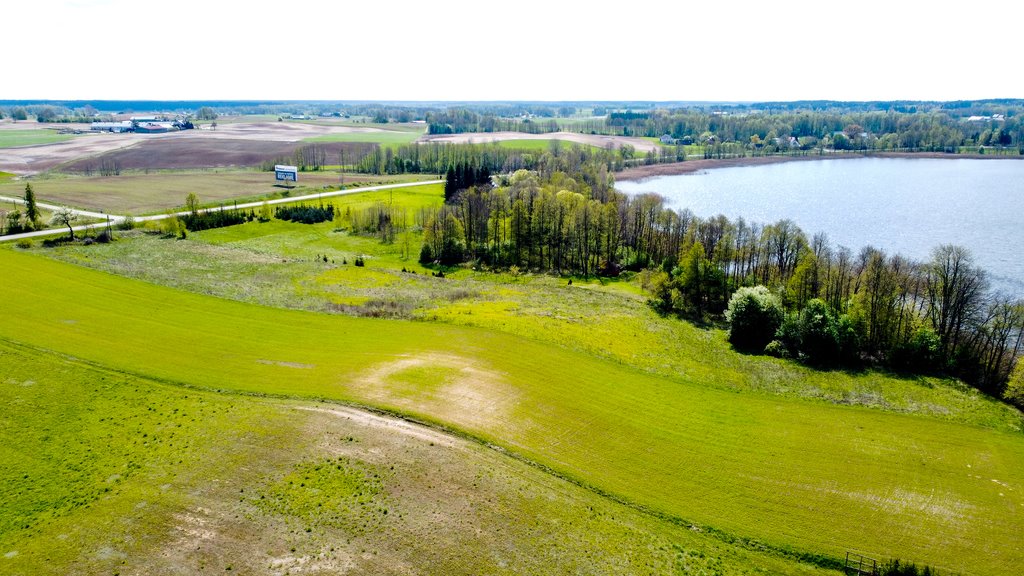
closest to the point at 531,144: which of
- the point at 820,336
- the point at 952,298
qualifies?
the point at 952,298

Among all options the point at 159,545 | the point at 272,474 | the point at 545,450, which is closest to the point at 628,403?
the point at 545,450

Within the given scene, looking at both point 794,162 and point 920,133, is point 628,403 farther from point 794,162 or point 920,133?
point 920,133

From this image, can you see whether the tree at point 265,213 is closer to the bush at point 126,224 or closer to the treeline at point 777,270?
the bush at point 126,224

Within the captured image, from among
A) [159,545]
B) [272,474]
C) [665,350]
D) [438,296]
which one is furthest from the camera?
[438,296]

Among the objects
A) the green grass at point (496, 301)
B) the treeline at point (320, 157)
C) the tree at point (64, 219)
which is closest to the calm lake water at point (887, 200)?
the green grass at point (496, 301)

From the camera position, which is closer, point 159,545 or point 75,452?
point 159,545

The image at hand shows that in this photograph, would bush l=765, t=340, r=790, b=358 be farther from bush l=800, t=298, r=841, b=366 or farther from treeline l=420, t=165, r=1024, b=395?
bush l=800, t=298, r=841, b=366

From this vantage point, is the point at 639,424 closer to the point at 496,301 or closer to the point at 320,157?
the point at 496,301

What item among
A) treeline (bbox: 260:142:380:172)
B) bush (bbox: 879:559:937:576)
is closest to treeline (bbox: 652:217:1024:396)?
bush (bbox: 879:559:937:576)
